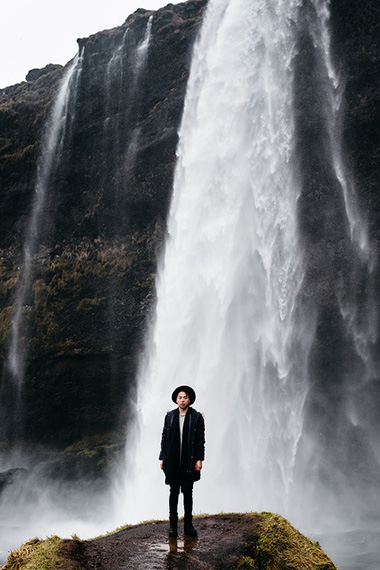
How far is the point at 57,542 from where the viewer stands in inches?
188

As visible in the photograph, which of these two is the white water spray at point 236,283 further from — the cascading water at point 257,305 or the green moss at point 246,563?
the green moss at point 246,563

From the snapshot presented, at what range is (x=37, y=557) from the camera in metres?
4.44

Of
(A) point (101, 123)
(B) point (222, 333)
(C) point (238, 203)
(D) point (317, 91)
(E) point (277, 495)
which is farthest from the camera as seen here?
(A) point (101, 123)

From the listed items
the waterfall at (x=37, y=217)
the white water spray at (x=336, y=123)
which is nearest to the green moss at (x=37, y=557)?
the white water spray at (x=336, y=123)

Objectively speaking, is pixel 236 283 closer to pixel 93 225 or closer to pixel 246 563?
pixel 93 225

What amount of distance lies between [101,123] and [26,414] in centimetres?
1334

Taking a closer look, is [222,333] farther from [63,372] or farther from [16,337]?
[16,337]

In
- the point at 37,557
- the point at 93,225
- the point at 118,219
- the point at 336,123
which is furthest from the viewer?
the point at 93,225

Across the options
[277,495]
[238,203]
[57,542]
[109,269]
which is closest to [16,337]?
[109,269]

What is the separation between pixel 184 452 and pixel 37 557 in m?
1.57

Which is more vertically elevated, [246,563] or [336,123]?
[336,123]

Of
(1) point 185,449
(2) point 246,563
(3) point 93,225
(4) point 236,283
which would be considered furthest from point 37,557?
(3) point 93,225

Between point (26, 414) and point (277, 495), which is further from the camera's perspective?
point (26, 414)

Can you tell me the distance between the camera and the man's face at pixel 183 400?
17.3 feet
